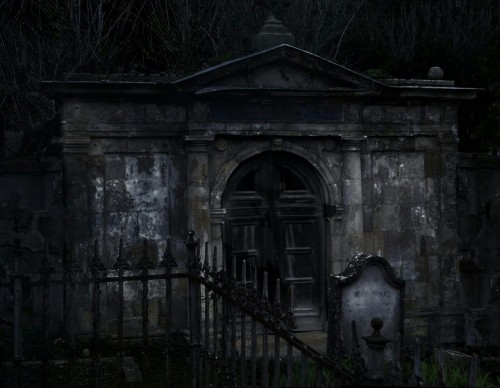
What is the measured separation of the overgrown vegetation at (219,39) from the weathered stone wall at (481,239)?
451 centimetres

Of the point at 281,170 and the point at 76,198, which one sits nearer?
the point at 76,198

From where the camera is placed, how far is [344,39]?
1819 centimetres

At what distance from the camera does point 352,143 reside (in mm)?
10031

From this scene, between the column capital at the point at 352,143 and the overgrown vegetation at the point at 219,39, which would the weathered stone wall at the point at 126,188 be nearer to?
the column capital at the point at 352,143

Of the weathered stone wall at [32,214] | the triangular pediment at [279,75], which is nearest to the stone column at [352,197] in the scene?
the triangular pediment at [279,75]

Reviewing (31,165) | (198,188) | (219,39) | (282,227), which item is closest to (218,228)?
(198,188)

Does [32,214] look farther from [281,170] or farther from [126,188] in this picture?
[281,170]

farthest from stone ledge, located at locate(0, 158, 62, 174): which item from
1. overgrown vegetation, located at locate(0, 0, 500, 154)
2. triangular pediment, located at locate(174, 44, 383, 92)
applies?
overgrown vegetation, located at locate(0, 0, 500, 154)

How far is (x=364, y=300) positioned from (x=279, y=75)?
126 inches

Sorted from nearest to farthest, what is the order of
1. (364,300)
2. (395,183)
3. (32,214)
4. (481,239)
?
(364,300) → (32,214) → (395,183) → (481,239)

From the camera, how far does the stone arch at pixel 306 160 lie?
9.65m

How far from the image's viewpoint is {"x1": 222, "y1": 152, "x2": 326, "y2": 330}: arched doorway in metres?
9.97

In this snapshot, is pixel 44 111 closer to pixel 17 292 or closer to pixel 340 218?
pixel 340 218

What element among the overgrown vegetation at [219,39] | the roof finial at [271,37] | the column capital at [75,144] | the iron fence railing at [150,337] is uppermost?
the overgrown vegetation at [219,39]
